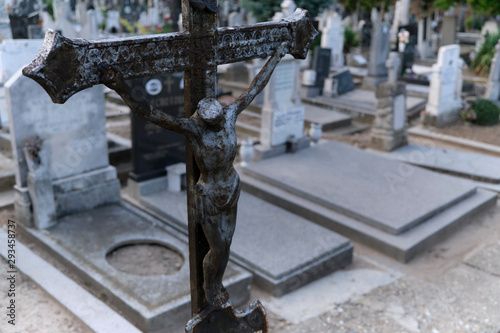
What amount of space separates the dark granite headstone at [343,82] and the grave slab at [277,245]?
25.1 feet

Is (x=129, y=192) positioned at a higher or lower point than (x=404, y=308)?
higher

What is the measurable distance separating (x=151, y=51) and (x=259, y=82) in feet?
1.98

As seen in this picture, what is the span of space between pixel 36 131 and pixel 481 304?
527cm

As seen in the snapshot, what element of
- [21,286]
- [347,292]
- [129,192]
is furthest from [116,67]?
[129,192]

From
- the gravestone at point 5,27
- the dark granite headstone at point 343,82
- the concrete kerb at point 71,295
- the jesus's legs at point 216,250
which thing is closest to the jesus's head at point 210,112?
the jesus's legs at point 216,250

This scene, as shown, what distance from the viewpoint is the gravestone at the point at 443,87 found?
11.2 meters

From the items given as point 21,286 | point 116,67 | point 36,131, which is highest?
point 116,67

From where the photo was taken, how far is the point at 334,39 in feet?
57.8

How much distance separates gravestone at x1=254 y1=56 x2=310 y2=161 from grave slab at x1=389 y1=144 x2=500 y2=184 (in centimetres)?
204

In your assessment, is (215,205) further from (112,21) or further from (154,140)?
(112,21)

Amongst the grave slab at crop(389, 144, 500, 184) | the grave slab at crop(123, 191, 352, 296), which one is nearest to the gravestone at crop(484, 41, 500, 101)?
the grave slab at crop(389, 144, 500, 184)

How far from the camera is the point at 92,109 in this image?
6.27m

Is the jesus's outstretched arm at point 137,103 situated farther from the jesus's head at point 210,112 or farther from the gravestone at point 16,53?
the gravestone at point 16,53

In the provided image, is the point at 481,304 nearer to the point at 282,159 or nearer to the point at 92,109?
the point at 282,159
